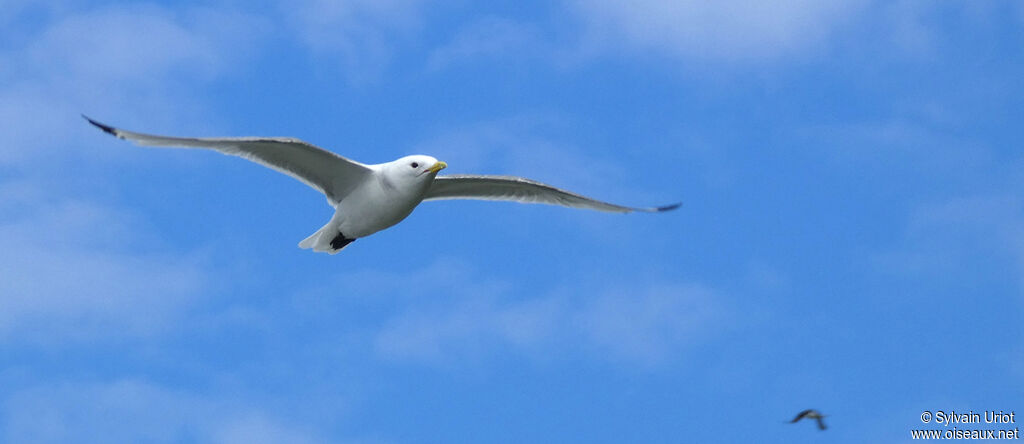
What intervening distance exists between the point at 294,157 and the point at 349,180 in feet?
3.44

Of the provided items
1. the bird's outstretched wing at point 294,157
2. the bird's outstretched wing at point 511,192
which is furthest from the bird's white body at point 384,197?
the bird's outstretched wing at point 511,192

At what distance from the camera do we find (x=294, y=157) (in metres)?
20.8

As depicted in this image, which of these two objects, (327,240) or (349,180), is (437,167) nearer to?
(349,180)

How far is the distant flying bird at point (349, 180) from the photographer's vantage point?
66.2 feet

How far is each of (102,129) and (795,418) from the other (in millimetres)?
11109

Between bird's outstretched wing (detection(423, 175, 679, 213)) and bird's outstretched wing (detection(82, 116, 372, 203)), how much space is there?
1.85 meters

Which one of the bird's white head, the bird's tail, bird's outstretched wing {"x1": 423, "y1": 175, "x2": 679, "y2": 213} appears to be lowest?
the bird's tail

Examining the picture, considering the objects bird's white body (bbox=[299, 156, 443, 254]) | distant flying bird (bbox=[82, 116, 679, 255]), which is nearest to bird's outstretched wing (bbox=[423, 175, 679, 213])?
distant flying bird (bbox=[82, 116, 679, 255])

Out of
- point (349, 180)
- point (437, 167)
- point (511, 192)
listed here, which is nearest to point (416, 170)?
point (437, 167)

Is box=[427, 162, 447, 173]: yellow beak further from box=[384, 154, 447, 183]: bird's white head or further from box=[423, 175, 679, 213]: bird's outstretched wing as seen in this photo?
box=[423, 175, 679, 213]: bird's outstretched wing

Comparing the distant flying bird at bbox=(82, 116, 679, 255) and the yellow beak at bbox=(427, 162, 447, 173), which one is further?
the yellow beak at bbox=(427, 162, 447, 173)

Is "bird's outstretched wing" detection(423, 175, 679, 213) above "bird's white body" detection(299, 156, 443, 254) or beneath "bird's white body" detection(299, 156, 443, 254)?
above

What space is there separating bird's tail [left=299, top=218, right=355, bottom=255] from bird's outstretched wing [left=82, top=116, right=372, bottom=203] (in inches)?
22.7

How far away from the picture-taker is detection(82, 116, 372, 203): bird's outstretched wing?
19.0 meters
